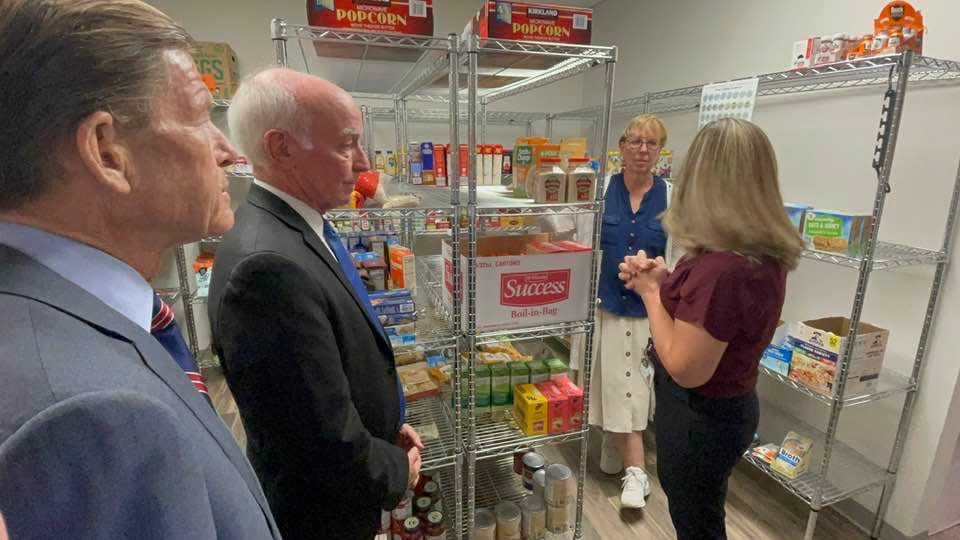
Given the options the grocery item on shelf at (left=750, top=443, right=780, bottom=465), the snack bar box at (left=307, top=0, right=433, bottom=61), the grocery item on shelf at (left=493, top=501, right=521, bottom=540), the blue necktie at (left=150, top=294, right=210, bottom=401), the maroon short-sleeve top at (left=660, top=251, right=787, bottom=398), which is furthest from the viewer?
the grocery item on shelf at (left=750, top=443, right=780, bottom=465)

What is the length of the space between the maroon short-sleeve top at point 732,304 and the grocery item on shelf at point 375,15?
0.96 metres

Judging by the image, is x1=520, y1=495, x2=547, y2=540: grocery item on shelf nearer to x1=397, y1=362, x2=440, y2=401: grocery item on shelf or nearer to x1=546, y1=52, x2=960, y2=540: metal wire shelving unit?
x1=397, y1=362, x2=440, y2=401: grocery item on shelf

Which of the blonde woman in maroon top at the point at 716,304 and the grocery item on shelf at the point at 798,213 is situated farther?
the grocery item on shelf at the point at 798,213

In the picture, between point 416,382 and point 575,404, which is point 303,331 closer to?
point 416,382

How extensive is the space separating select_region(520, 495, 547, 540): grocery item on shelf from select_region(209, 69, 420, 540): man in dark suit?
0.89 meters

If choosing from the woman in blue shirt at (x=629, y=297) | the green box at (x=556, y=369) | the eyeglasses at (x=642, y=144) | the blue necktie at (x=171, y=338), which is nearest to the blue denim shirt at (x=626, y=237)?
the woman in blue shirt at (x=629, y=297)

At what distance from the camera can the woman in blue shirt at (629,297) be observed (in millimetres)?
2160

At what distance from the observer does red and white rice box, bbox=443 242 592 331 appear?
1.51 m

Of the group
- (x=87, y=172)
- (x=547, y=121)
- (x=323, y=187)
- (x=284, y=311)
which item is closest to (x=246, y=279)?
(x=284, y=311)

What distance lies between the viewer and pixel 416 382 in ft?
5.84

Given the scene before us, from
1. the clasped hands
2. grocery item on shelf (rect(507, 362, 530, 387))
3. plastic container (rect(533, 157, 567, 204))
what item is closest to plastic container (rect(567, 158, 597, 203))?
plastic container (rect(533, 157, 567, 204))

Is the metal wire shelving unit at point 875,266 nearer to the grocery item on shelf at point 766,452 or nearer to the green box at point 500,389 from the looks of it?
the grocery item on shelf at point 766,452

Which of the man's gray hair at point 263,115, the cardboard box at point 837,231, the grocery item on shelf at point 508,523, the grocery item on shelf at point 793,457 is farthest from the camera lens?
the grocery item on shelf at point 793,457

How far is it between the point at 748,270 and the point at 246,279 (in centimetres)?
106
